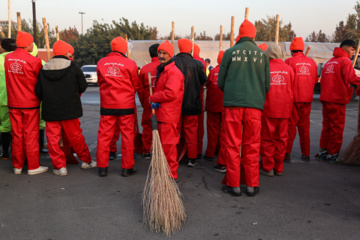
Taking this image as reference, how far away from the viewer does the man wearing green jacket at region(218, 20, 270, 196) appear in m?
4.23

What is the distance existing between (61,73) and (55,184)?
1522 mm

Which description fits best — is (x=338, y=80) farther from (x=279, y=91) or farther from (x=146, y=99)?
(x=146, y=99)

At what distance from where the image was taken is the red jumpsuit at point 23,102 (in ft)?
16.4

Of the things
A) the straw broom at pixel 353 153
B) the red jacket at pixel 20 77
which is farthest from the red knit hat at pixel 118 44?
the straw broom at pixel 353 153

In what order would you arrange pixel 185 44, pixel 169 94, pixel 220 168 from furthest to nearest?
pixel 185 44, pixel 220 168, pixel 169 94

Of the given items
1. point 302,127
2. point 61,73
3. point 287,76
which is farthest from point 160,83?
point 302,127

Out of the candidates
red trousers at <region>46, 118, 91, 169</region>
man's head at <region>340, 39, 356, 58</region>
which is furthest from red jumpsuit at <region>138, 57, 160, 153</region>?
man's head at <region>340, 39, 356, 58</region>

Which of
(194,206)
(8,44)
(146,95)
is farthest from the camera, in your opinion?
(146,95)

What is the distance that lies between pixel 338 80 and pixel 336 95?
25cm

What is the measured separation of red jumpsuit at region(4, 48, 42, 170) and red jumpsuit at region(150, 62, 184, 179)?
183 centimetres

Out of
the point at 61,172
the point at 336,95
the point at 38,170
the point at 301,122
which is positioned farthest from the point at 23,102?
the point at 336,95

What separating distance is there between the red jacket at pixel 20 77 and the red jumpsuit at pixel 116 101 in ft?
3.22

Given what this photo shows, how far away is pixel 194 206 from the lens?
→ 3980 millimetres

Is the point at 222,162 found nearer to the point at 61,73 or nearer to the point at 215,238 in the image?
the point at 215,238
